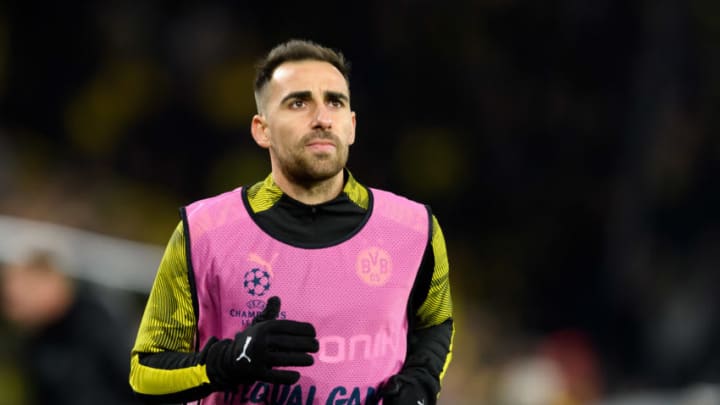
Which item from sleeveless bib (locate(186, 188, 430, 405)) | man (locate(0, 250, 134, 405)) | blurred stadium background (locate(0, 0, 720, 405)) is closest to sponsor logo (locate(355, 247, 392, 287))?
sleeveless bib (locate(186, 188, 430, 405))

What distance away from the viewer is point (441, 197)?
9.91m

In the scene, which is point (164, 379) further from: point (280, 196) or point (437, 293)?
point (437, 293)

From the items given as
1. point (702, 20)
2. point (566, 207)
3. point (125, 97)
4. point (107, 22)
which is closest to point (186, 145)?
point (125, 97)

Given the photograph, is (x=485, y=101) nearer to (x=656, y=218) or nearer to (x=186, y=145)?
(x=656, y=218)

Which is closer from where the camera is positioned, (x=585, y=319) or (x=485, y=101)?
(x=585, y=319)

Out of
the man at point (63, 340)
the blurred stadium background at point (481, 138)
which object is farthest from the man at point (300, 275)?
the blurred stadium background at point (481, 138)

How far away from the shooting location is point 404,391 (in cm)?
314

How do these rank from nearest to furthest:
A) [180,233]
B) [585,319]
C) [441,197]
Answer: [180,233] < [585,319] < [441,197]

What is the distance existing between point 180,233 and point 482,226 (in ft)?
21.7

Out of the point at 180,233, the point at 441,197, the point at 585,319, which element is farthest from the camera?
the point at 441,197

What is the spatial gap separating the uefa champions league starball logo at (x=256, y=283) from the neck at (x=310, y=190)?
262 mm

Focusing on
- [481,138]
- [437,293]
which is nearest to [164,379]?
[437,293]

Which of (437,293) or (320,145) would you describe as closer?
(320,145)

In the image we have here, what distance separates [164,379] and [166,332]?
127mm
